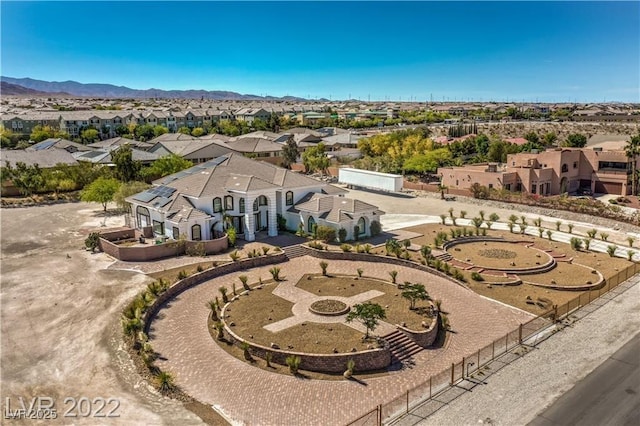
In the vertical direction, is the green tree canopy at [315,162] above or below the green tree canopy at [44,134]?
below

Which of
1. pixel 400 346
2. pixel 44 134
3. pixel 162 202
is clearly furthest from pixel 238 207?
pixel 44 134

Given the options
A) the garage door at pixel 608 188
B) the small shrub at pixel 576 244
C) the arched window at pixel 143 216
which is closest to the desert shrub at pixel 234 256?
the arched window at pixel 143 216

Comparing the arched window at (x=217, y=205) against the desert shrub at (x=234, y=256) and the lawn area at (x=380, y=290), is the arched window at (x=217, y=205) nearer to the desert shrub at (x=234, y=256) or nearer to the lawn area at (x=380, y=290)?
the desert shrub at (x=234, y=256)

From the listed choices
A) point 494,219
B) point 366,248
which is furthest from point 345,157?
point 366,248

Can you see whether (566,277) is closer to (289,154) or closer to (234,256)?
(234,256)

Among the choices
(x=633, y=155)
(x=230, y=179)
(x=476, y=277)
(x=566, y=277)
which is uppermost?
(x=633, y=155)
